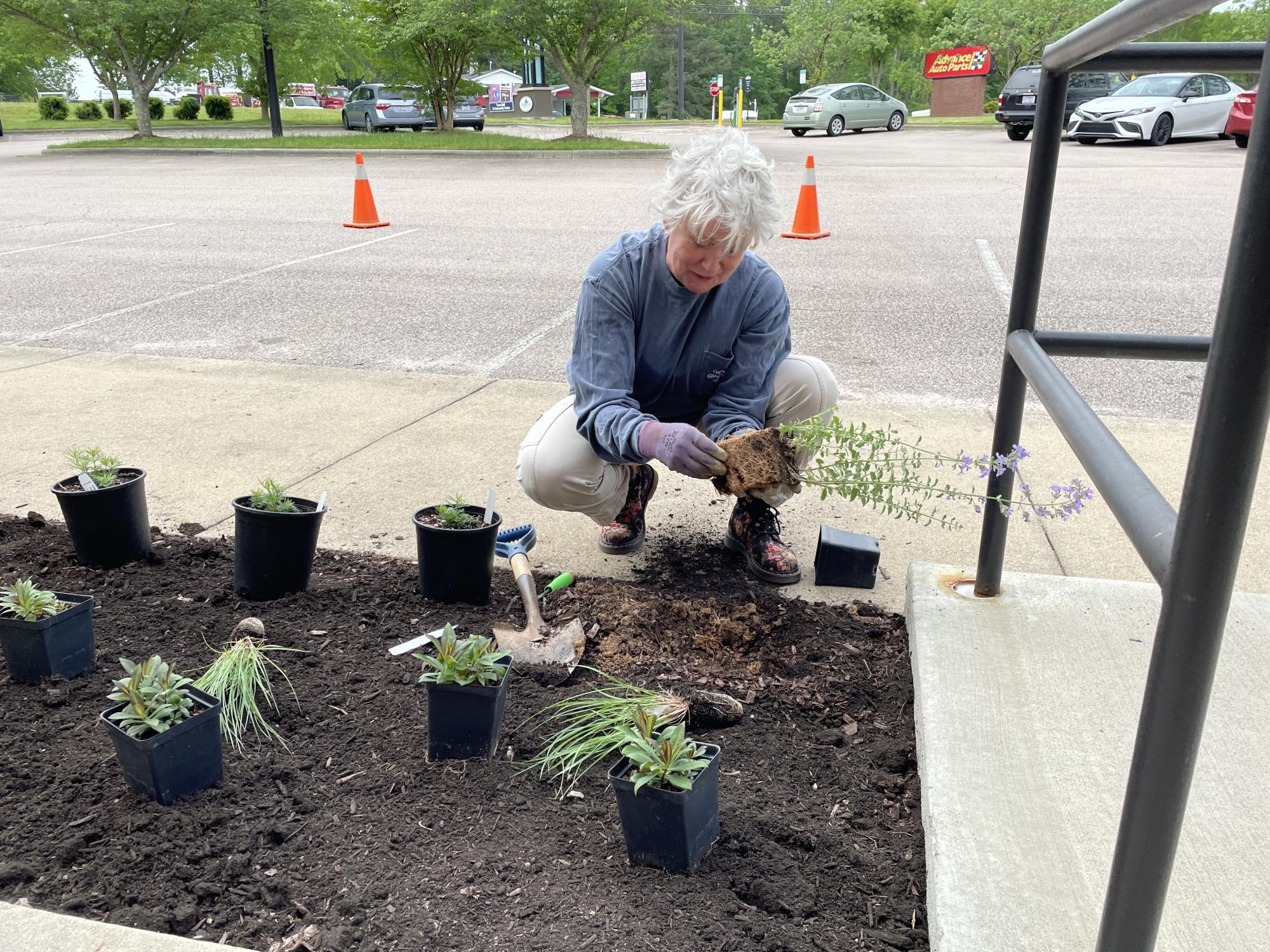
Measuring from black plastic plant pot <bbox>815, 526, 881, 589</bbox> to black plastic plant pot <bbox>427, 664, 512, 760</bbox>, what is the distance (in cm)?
115

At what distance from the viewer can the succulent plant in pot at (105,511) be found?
109 inches

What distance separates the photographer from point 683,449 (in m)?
2.39

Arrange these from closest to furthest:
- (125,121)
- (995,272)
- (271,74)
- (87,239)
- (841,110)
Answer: (995,272), (87,239), (271,74), (841,110), (125,121)

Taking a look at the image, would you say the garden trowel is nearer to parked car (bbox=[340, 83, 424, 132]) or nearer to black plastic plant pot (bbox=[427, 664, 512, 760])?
black plastic plant pot (bbox=[427, 664, 512, 760])

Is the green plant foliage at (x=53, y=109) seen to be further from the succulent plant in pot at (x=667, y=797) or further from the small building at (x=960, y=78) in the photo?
the succulent plant in pot at (x=667, y=797)

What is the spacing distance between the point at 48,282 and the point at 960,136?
69.6 feet

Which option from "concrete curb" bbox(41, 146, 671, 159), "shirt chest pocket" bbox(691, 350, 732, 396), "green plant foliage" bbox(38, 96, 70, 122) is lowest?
"shirt chest pocket" bbox(691, 350, 732, 396)

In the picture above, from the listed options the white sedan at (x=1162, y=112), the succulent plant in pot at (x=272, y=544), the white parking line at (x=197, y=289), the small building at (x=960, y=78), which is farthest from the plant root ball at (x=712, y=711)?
the small building at (x=960, y=78)

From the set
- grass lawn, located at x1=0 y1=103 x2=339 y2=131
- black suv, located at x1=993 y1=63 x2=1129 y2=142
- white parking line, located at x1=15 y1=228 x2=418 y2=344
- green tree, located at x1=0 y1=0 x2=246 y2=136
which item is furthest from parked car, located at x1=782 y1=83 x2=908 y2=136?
white parking line, located at x1=15 y1=228 x2=418 y2=344

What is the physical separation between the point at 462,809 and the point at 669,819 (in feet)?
1.49

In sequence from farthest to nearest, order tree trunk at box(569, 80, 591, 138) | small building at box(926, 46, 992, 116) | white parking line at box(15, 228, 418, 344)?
small building at box(926, 46, 992, 116)
tree trunk at box(569, 80, 591, 138)
white parking line at box(15, 228, 418, 344)

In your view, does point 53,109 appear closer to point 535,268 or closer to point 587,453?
point 535,268

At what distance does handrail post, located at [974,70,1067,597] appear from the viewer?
209 cm

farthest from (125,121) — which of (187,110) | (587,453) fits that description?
(587,453)
